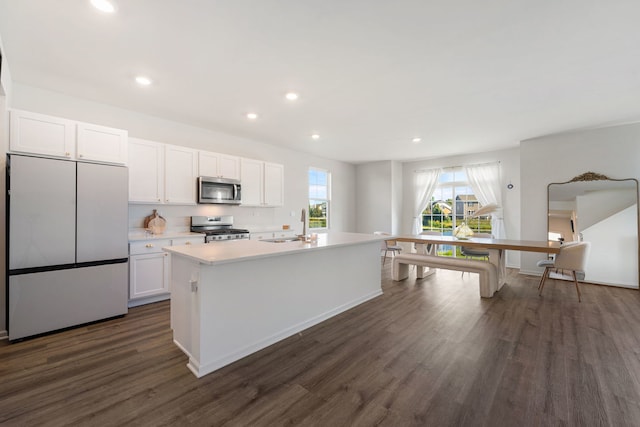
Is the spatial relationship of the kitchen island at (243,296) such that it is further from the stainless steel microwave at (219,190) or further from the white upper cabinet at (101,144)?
the stainless steel microwave at (219,190)

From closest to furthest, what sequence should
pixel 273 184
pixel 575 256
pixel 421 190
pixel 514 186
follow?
pixel 575 256, pixel 273 184, pixel 514 186, pixel 421 190

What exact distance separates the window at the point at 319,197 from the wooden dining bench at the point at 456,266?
2.69m

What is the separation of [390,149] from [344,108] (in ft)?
8.97

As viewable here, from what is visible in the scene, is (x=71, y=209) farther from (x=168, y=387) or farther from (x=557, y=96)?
(x=557, y=96)

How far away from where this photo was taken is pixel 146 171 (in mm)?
3678

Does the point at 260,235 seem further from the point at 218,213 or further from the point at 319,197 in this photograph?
the point at 319,197

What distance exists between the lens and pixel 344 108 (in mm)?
3680

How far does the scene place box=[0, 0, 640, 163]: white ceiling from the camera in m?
1.93

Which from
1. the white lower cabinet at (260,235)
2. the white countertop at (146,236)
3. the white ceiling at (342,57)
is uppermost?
the white ceiling at (342,57)

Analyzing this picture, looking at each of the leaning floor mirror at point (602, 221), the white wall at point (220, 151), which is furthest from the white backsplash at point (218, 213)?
the leaning floor mirror at point (602, 221)

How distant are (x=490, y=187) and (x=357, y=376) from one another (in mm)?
5808

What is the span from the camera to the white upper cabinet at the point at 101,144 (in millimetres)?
2918

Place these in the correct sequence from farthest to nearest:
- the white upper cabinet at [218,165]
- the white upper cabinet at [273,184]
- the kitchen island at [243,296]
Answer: the white upper cabinet at [273,184] → the white upper cabinet at [218,165] → the kitchen island at [243,296]


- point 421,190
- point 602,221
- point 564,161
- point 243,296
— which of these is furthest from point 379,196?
point 243,296
